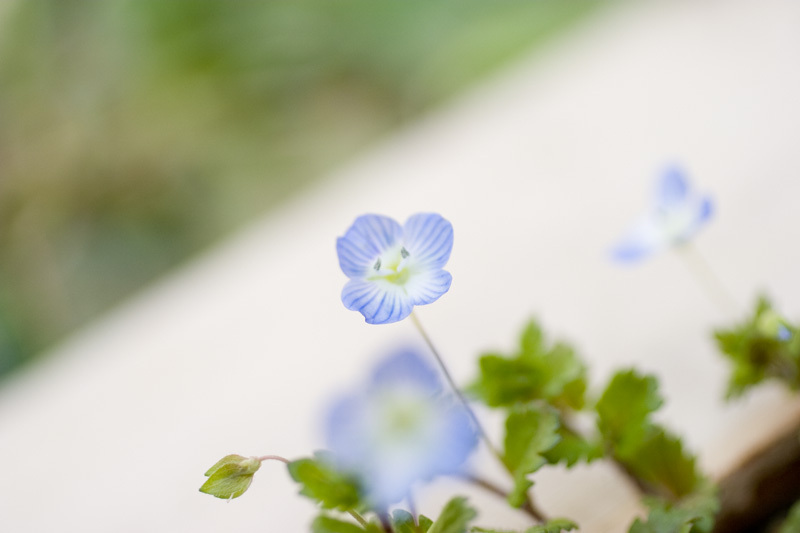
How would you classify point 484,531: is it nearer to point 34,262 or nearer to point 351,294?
point 351,294

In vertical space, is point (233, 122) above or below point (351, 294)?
above

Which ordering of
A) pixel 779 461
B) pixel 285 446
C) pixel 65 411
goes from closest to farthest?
pixel 779 461
pixel 285 446
pixel 65 411

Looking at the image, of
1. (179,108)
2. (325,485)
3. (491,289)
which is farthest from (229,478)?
(179,108)

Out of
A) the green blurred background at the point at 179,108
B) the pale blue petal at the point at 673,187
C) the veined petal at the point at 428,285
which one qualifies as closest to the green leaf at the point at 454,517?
the veined petal at the point at 428,285

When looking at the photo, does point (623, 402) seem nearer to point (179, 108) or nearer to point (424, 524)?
point (424, 524)

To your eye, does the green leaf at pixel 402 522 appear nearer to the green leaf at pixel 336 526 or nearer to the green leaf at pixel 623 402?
the green leaf at pixel 336 526

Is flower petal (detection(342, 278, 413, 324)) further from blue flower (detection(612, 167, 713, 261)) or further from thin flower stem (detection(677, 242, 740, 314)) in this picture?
thin flower stem (detection(677, 242, 740, 314))

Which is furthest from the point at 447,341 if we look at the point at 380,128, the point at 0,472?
the point at 380,128
